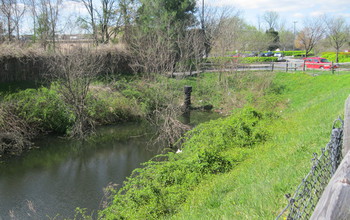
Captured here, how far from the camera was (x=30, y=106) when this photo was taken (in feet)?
61.5

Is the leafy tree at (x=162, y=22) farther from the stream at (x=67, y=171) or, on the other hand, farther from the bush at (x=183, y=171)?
the bush at (x=183, y=171)

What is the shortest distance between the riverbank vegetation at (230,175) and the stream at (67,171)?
1630mm

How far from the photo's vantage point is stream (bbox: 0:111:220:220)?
35.8 feet

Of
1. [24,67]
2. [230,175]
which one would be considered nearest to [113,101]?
[24,67]

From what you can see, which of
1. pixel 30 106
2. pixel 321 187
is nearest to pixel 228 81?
pixel 30 106

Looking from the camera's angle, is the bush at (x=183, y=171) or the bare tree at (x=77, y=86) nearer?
the bush at (x=183, y=171)

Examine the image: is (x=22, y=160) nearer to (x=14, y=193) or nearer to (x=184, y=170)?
(x=14, y=193)

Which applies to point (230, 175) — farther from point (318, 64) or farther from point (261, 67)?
point (318, 64)

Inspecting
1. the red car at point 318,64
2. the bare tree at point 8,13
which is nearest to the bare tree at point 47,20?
the bare tree at point 8,13

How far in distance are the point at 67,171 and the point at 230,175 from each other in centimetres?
831

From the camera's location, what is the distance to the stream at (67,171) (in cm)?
1091

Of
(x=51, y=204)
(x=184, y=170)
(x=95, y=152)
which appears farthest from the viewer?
(x=95, y=152)

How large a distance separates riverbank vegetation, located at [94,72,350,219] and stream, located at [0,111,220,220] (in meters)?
1.63

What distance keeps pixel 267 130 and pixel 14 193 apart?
904 cm
